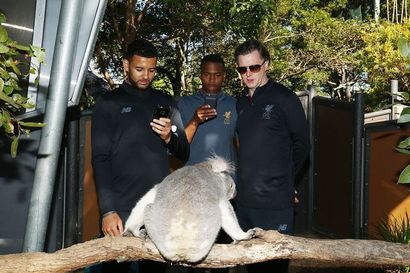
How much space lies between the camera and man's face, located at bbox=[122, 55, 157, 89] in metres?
2.91

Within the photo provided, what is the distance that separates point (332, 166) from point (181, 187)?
13.8 ft

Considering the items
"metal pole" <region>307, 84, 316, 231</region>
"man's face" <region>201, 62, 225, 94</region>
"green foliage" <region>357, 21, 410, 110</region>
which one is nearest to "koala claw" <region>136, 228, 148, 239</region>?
"man's face" <region>201, 62, 225, 94</region>

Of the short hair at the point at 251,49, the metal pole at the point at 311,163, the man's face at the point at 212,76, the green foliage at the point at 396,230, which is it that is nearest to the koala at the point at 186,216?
the short hair at the point at 251,49

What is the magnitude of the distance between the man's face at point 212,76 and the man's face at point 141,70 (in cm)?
83

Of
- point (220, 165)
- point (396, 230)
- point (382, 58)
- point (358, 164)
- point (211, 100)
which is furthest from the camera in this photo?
point (382, 58)

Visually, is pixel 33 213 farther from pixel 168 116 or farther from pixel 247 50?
pixel 247 50

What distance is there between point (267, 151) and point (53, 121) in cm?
133

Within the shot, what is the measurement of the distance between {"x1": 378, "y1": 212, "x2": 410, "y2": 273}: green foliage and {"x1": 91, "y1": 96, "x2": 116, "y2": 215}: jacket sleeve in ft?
10.9

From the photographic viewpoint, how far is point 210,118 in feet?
11.2

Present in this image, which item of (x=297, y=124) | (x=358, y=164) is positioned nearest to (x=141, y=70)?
(x=297, y=124)

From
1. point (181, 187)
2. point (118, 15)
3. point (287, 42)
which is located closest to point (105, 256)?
point (181, 187)

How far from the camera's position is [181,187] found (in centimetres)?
240

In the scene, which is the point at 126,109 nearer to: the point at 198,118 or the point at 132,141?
the point at 132,141

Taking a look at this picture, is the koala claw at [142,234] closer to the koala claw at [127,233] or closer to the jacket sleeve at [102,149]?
the koala claw at [127,233]
